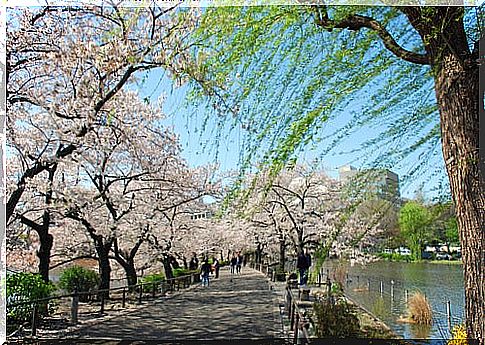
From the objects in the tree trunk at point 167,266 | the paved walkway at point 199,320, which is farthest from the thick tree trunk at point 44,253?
the tree trunk at point 167,266

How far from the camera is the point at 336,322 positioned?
12.1ft

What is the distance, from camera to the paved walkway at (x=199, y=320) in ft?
13.8

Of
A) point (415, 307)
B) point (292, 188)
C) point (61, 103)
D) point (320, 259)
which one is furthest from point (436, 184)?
point (292, 188)

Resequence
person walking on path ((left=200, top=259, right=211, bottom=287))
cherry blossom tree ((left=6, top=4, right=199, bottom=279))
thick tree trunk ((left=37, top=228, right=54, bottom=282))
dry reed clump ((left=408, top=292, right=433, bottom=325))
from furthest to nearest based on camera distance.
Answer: person walking on path ((left=200, top=259, right=211, bottom=287)) → thick tree trunk ((left=37, top=228, right=54, bottom=282)) → dry reed clump ((left=408, top=292, right=433, bottom=325)) → cherry blossom tree ((left=6, top=4, right=199, bottom=279))

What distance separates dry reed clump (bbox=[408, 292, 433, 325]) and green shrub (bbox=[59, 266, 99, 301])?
349 centimetres

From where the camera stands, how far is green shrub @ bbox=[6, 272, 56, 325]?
3.76 meters

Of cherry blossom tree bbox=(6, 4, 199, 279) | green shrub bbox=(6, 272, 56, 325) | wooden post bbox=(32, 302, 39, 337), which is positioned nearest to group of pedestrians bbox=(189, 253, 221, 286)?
green shrub bbox=(6, 272, 56, 325)

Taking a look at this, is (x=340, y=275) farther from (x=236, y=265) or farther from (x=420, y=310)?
(x=236, y=265)

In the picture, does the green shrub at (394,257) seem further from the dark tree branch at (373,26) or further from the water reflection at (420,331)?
the dark tree branch at (373,26)

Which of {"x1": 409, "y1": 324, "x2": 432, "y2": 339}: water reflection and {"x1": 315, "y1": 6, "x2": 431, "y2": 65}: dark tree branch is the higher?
{"x1": 315, "y1": 6, "x2": 431, "y2": 65}: dark tree branch

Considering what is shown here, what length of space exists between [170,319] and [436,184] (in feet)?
13.4

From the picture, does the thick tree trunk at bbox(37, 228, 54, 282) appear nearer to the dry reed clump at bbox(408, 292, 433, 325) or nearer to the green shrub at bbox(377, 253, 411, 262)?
the green shrub at bbox(377, 253, 411, 262)

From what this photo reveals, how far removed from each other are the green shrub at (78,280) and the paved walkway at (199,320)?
682mm

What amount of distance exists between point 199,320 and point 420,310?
6.80 ft
